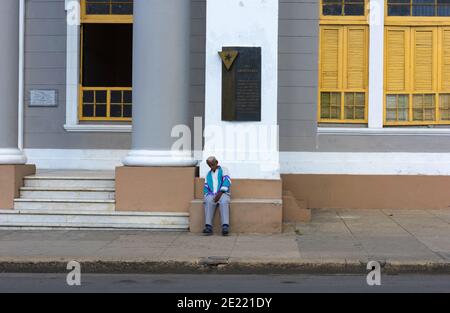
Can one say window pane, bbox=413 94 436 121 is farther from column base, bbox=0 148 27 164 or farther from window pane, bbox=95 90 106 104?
column base, bbox=0 148 27 164

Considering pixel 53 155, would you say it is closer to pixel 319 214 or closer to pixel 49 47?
pixel 49 47

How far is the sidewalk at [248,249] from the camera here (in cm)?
908

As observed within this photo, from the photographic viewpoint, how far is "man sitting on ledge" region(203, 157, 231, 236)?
11219 mm

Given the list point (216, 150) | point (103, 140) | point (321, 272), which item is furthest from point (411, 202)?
point (103, 140)

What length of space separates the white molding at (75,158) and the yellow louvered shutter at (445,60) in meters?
7.16

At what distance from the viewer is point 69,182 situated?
12.5 m

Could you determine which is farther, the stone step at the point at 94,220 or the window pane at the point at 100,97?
the window pane at the point at 100,97

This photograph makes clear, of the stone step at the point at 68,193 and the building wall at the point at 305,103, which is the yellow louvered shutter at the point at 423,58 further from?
the stone step at the point at 68,193

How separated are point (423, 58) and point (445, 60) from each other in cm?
48

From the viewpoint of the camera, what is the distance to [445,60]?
A: 1425 cm

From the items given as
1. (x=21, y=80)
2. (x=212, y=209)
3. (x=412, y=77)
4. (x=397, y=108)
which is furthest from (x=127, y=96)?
(x=412, y=77)

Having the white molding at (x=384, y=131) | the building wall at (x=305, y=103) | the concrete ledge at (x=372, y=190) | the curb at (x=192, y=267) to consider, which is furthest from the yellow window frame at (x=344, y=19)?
the curb at (x=192, y=267)

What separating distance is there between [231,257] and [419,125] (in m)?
6.76
